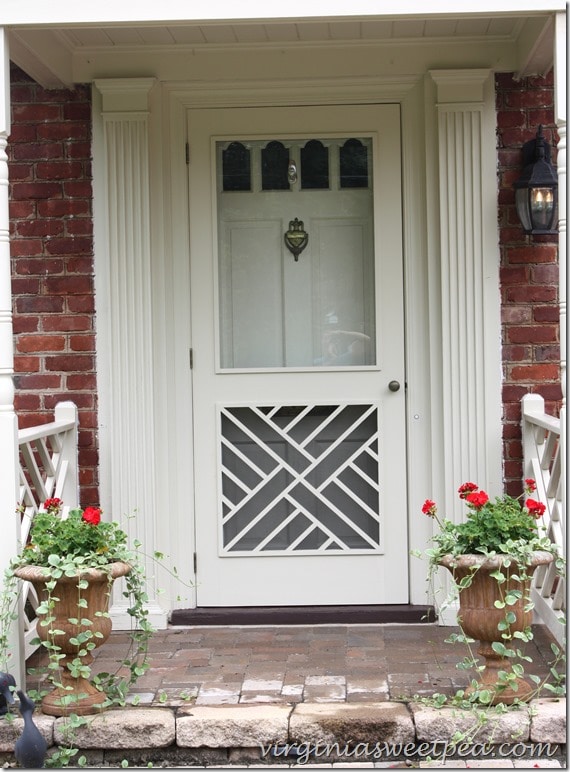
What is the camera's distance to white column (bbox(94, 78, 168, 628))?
480 cm

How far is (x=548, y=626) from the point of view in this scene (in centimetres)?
455

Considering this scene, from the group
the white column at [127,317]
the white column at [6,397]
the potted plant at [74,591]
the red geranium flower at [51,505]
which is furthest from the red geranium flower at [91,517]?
the white column at [127,317]

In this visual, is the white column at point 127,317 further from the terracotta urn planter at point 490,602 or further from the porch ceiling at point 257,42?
the terracotta urn planter at point 490,602

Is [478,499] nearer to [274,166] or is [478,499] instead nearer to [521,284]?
[521,284]

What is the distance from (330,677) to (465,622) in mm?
683

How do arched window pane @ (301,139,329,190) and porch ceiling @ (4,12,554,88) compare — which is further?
arched window pane @ (301,139,329,190)

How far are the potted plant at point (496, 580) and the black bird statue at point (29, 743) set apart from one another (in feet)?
4.77

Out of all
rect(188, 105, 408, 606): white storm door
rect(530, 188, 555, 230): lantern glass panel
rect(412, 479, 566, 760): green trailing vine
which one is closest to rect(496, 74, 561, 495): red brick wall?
rect(530, 188, 555, 230): lantern glass panel

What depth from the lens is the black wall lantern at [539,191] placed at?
4520 mm

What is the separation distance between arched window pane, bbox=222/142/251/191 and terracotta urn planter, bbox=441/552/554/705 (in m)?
2.20

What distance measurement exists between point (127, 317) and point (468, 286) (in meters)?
1.57

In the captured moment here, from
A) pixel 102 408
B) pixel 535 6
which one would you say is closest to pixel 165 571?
pixel 102 408

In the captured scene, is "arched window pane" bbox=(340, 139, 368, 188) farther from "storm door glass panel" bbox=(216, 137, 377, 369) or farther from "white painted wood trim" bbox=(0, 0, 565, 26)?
"white painted wood trim" bbox=(0, 0, 565, 26)

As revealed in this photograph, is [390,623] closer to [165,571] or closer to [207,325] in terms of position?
[165,571]
